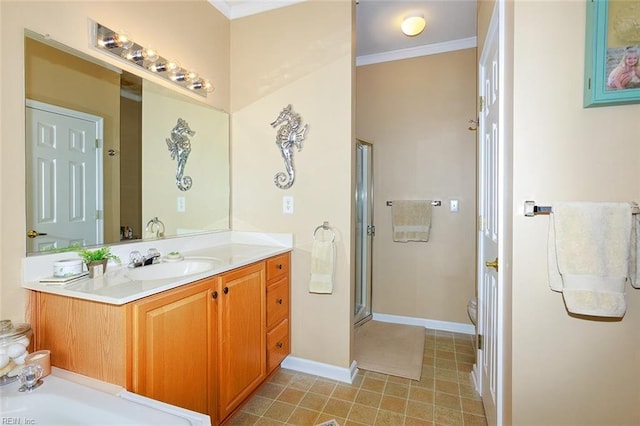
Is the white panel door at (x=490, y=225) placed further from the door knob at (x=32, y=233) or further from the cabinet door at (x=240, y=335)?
the door knob at (x=32, y=233)

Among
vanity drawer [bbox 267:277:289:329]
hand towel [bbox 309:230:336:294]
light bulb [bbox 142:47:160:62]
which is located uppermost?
light bulb [bbox 142:47:160:62]

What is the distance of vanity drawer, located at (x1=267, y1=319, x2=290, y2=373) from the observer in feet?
6.49

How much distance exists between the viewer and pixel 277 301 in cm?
208

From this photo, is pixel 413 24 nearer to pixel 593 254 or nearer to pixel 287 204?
pixel 287 204

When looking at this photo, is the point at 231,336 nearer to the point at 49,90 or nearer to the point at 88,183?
the point at 88,183

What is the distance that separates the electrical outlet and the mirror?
559mm

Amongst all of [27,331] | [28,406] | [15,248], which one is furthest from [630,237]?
[15,248]

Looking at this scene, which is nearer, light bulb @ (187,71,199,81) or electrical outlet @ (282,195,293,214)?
light bulb @ (187,71,199,81)

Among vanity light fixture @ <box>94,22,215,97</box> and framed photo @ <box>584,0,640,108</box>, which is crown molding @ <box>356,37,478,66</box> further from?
framed photo @ <box>584,0,640,108</box>

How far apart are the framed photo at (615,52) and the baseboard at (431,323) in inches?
94.9

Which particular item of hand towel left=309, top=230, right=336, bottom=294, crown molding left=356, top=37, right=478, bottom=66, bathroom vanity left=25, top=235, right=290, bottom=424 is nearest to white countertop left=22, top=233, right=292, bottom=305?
bathroom vanity left=25, top=235, right=290, bottom=424

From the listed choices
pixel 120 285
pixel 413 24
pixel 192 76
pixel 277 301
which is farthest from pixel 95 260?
pixel 413 24

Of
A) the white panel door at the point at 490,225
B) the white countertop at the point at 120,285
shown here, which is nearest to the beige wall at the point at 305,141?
the white countertop at the point at 120,285

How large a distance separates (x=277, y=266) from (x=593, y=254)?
63.5 inches
